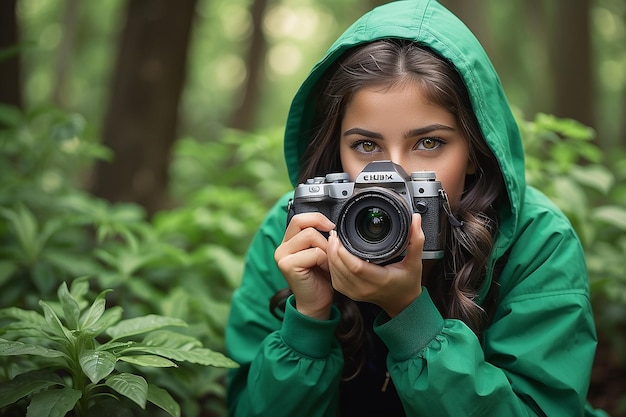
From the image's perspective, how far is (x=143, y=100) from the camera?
4270mm

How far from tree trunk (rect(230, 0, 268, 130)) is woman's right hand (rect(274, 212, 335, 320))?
26.9ft

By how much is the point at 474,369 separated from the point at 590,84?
22.4 feet

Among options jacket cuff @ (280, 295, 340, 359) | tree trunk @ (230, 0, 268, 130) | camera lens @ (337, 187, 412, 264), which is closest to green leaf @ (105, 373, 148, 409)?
jacket cuff @ (280, 295, 340, 359)

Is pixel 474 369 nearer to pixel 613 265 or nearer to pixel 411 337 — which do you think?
pixel 411 337

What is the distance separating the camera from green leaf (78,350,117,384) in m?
1.72

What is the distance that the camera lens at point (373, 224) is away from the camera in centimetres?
178

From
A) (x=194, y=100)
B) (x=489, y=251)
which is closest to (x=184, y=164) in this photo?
(x=489, y=251)

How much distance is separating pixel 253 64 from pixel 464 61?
8553 millimetres

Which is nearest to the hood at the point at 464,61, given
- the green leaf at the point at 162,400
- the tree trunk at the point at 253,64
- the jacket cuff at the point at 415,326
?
the jacket cuff at the point at 415,326

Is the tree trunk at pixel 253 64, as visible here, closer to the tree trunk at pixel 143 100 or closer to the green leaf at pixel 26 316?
the tree trunk at pixel 143 100

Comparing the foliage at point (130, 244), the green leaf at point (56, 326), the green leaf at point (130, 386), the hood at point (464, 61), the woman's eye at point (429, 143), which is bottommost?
the foliage at point (130, 244)

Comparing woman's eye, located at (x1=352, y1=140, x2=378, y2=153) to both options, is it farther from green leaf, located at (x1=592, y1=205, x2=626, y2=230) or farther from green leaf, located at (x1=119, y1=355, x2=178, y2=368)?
green leaf, located at (x1=592, y1=205, x2=626, y2=230)

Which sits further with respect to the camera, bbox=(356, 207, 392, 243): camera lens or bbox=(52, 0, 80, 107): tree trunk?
bbox=(52, 0, 80, 107): tree trunk

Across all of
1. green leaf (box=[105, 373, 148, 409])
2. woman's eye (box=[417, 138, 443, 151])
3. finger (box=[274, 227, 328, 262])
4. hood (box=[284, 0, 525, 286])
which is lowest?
green leaf (box=[105, 373, 148, 409])
